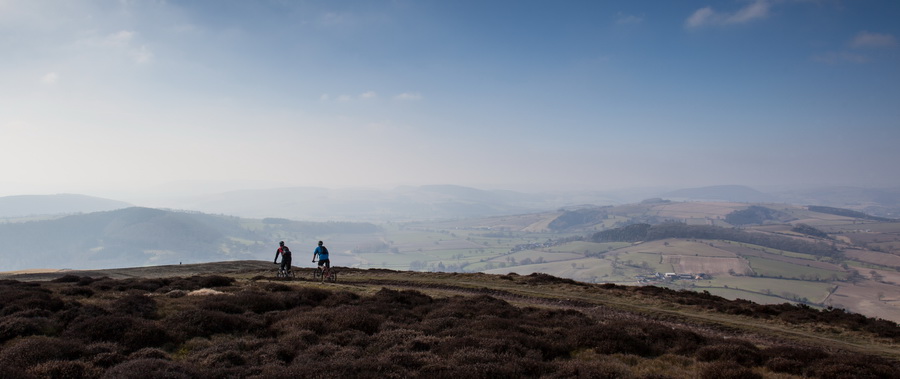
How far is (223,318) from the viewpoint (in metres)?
A: 15.4

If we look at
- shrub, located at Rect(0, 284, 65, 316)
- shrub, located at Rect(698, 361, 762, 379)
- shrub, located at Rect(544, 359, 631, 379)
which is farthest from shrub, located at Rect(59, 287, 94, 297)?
shrub, located at Rect(698, 361, 762, 379)

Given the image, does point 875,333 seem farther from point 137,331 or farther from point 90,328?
point 90,328

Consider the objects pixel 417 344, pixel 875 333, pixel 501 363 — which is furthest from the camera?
pixel 875 333

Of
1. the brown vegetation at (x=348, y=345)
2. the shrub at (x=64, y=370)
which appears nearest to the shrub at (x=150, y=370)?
the brown vegetation at (x=348, y=345)

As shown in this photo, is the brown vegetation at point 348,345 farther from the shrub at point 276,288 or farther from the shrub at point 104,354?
the shrub at point 276,288

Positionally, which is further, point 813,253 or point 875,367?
point 813,253

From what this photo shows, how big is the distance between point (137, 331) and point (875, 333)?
3212 cm

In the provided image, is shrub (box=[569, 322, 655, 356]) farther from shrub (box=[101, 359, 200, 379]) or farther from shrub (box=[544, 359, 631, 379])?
shrub (box=[101, 359, 200, 379])

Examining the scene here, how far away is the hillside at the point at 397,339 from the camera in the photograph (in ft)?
34.1

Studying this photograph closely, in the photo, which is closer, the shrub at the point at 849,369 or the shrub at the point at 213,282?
the shrub at the point at 849,369

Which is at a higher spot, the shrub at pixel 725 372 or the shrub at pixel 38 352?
the shrub at pixel 38 352

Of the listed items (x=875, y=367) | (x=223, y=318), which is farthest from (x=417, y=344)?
(x=875, y=367)

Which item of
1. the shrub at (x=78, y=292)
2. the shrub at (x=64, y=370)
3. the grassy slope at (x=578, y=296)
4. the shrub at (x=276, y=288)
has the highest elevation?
the shrub at (x=64, y=370)

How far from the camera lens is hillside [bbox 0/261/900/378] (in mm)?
10391
